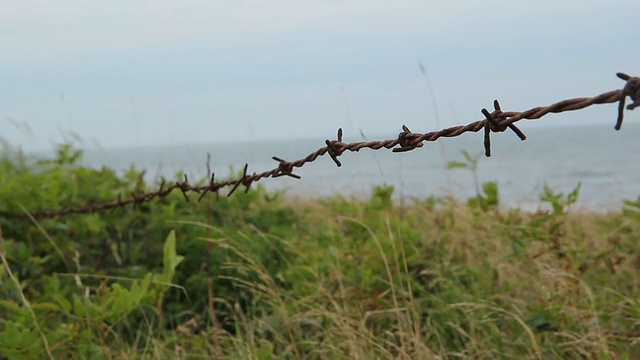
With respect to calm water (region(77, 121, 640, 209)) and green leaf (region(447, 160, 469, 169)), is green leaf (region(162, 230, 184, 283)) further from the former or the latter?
green leaf (region(447, 160, 469, 169))

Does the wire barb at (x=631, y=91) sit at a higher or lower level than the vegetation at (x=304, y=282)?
higher

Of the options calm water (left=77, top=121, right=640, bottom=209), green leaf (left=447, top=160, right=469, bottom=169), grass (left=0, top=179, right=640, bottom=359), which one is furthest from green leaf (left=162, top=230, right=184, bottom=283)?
green leaf (left=447, top=160, right=469, bottom=169)

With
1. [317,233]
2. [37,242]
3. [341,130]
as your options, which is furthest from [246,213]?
[341,130]

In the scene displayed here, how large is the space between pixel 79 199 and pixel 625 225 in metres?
3.03

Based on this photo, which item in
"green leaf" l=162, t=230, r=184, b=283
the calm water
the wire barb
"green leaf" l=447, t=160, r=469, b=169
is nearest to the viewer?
the wire barb

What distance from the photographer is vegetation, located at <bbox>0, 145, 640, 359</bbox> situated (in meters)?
3.02

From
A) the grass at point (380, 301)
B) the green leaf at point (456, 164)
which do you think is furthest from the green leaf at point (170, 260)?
the green leaf at point (456, 164)

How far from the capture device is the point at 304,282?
12.6ft

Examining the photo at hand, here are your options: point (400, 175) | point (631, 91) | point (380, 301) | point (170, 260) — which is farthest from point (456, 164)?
point (631, 91)

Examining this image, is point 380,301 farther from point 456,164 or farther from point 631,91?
point 631,91

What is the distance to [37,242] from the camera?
4.43 m

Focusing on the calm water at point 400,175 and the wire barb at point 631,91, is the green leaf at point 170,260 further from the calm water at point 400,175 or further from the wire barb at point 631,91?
the wire barb at point 631,91

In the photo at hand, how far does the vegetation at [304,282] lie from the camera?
3.02 m

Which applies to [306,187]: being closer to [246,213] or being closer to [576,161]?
[246,213]
